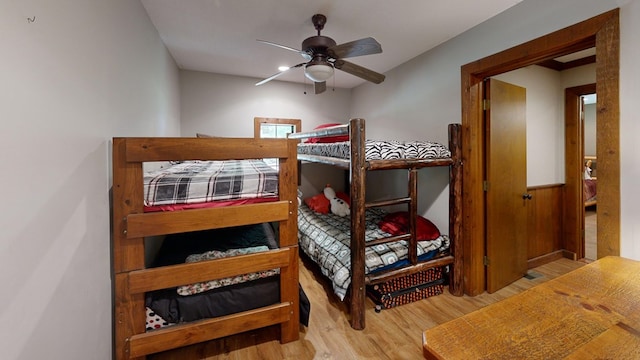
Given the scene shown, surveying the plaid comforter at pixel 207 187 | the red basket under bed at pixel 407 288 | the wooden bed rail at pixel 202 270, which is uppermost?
the plaid comforter at pixel 207 187

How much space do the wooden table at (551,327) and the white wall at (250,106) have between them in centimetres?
357

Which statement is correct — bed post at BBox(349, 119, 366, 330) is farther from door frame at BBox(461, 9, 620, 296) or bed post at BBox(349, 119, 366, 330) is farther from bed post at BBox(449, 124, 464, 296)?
door frame at BBox(461, 9, 620, 296)

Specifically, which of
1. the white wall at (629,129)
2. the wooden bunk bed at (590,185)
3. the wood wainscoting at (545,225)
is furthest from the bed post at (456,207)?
the wooden bunk bed at (590,185)

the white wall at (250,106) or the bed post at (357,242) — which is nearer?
the bed post at (357,242)

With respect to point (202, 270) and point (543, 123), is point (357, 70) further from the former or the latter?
point (543, 123)

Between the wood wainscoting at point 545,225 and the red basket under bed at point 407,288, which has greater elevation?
the wood wainscoting at point 545,225

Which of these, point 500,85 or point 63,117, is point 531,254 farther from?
point 63,117

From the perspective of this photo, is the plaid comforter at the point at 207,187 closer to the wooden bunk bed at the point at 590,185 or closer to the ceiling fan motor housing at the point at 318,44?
the ceiling fan motor housing at the point at 318,44

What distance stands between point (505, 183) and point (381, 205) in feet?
4.63

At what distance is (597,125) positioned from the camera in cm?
160

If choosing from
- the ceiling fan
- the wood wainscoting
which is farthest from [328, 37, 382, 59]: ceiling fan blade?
the wood wainscoting

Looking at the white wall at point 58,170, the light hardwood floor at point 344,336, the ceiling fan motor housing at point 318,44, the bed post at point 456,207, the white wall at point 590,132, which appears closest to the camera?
the white wall at point 58,170

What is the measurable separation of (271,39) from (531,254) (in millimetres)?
3826

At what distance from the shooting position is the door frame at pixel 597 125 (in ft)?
5.01
